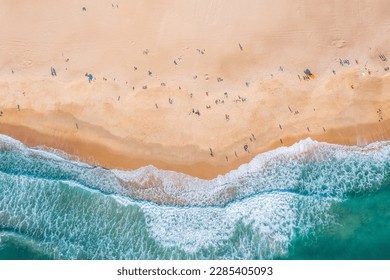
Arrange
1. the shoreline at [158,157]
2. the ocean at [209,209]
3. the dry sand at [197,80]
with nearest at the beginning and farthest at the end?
the ocean at [209,209] < the shoreline at [158,157] < the dry sand at [197,80]

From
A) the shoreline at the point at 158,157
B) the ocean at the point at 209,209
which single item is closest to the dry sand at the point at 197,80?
the shoreline at the point at 158,157

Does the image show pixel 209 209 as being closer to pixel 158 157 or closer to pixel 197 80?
pixel 158 157

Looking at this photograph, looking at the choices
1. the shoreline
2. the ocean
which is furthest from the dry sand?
the ocean

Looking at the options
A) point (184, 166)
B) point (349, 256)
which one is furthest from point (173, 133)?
point (349, 256)

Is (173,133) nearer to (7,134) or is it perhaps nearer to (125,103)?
(125,103)

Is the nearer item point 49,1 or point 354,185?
point 354,185

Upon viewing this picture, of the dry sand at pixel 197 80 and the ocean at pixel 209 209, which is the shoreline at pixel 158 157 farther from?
the ocean at pixel 209 209

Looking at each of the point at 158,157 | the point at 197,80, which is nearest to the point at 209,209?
the point at 158,157
